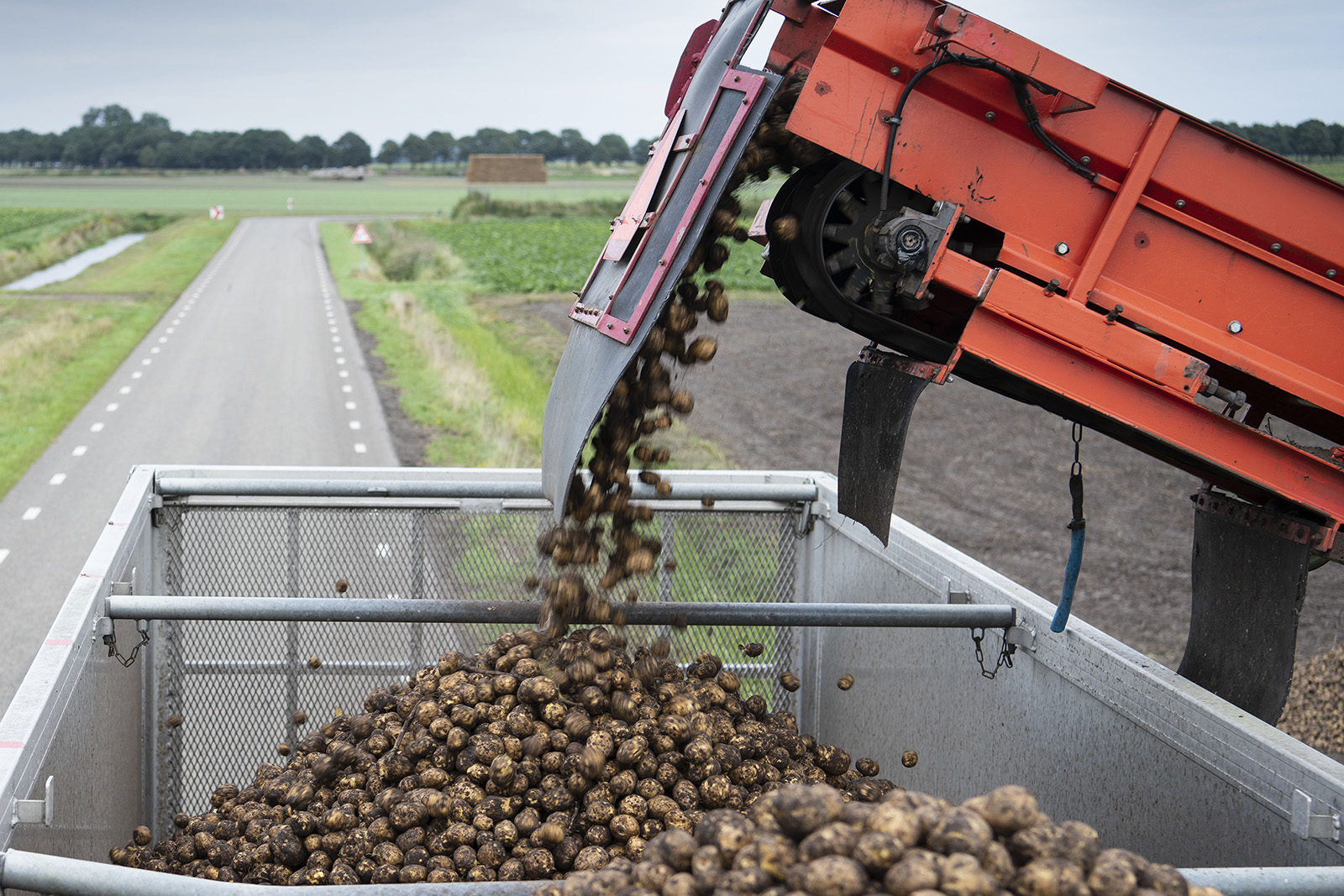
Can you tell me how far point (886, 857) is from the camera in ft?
6.56

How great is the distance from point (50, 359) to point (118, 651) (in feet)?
55.3

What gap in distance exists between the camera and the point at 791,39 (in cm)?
309

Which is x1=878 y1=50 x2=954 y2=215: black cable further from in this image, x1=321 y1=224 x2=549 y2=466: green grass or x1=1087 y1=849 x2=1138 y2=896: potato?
x1=321 y1=224 x2=549 y2=466: green grass

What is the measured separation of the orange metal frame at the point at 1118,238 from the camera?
3.05 m

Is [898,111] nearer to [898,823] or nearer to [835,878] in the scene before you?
[898,823]

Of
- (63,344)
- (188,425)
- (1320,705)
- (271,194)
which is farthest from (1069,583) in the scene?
(271,194)

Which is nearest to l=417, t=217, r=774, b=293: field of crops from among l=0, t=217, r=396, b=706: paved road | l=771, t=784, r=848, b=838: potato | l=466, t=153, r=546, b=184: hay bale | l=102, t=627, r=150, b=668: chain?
l=0, t=217, r=396, b=706: paved road

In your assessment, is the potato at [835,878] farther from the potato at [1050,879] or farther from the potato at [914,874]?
the potato at [1050,879]

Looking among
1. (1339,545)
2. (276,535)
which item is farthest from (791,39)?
(276,535)

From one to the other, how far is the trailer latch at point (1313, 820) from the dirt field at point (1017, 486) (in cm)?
554

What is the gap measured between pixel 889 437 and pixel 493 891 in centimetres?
222

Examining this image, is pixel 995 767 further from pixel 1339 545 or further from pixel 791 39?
pixel 791 39

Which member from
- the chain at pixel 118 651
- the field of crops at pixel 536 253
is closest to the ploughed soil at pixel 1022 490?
the chain at pixel 118 651

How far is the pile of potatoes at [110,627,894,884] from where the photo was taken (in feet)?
10.6
